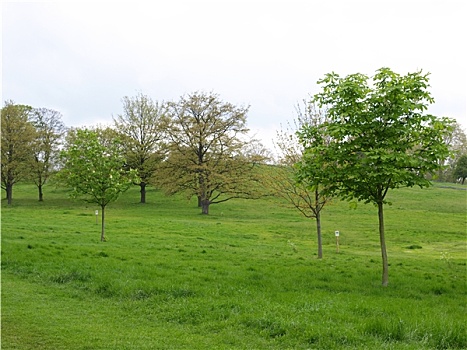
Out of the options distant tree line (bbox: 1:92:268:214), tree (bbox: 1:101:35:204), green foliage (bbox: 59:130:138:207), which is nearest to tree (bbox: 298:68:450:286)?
green foliage (bbox: 59:130:138:207)

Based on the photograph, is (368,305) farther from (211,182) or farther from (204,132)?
(204,132)

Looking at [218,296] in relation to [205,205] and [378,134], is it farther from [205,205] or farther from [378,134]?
[205,205]

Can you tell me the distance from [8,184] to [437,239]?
1660 inches

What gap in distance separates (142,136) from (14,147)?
1353 cm

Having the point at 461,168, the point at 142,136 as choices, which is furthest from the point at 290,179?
the point at 461,168

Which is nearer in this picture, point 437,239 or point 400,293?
point 400,293

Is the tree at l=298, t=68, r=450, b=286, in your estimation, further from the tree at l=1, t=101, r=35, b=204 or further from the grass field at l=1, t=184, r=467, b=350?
the tree at l=1, t=101, r=35, b=204

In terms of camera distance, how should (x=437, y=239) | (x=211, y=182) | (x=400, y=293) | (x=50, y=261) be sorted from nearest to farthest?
(x=400, y=293) → (x=50, y=261) → (x=437, y=239) → (x=211, y=182)

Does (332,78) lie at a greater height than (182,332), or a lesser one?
greater

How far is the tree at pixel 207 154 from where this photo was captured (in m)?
45.0

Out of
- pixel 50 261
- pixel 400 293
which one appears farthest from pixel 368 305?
pixel 50 261

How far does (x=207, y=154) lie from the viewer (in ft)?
154

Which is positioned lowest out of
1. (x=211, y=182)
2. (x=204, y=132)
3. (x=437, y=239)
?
(x=437, y=239)

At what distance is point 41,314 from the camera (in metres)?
9.05
